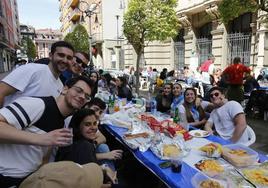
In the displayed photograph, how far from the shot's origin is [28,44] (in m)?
71.8

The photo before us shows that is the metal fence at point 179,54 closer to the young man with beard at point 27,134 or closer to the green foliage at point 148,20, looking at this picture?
the green foliage at point 148,20

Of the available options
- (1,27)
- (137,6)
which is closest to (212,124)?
(137,6)

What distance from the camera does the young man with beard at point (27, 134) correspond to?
1.53m

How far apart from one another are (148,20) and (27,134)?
32.4ft

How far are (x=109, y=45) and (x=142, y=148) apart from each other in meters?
27.8

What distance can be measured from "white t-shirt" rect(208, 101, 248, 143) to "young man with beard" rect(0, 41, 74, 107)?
87.0 inches

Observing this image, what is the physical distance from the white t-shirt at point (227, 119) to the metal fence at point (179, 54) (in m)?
14.7

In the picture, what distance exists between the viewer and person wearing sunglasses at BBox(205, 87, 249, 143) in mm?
3387

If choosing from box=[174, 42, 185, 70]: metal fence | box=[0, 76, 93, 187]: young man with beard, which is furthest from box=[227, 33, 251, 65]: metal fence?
box=[0, 76, 93, 187]: young man with beard

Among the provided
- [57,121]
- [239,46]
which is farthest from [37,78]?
[239,46]

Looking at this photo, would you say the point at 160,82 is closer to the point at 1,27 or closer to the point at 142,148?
the point at 142,148

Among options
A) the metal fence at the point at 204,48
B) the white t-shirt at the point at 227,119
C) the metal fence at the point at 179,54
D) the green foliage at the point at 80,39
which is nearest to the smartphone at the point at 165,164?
the white t-shirt at the point at 227,119

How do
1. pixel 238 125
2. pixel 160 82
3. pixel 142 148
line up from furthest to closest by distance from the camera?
pixel 160 82
pixel 238 125
pixel 142 148

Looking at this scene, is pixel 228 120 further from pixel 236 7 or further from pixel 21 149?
pixel 236 7
